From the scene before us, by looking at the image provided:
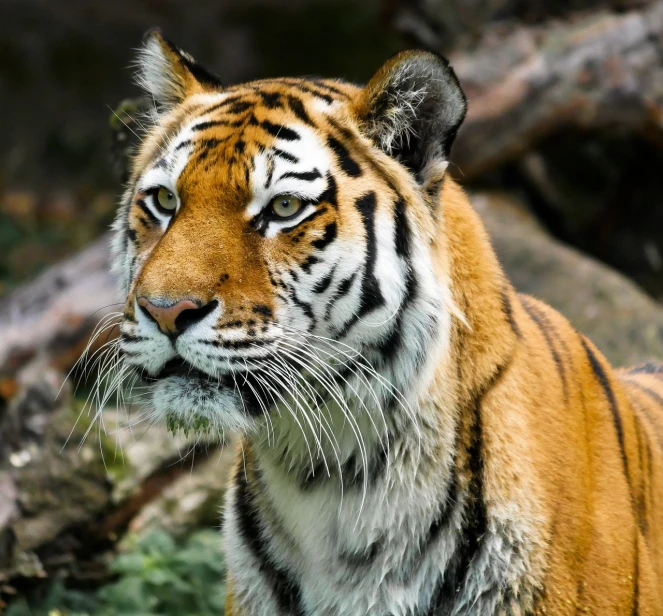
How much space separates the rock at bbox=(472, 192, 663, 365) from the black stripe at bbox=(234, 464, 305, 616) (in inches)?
100

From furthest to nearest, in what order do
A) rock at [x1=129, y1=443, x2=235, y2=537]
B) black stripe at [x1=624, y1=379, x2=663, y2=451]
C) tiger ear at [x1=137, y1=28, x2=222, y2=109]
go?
rock at [x1=129, y1=443, x2=235, y2=537]
black stripe at [x1=624, y1=379, x2=663, y2=451]
tiger ear at [x1=137, y1=28, x2=222, y2=109]

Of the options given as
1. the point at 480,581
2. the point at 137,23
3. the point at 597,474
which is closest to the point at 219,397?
the point at 480,581

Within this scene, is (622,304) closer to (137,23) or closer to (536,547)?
(536,547)

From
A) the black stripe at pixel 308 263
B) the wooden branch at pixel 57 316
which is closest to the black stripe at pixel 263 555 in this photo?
the black stripe at pixel 308 263

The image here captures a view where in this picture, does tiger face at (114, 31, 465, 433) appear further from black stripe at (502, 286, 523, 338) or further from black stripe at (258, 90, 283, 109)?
black stripe at (502, 286, 523, 338)

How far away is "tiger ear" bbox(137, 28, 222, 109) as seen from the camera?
2543mm

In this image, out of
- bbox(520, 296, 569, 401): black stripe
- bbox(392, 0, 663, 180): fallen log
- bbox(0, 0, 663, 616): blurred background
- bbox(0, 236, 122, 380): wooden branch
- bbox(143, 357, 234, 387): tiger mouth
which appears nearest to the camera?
bbox(143, 357, 234, 387): tiger mouth

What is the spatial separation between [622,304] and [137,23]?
6550mm

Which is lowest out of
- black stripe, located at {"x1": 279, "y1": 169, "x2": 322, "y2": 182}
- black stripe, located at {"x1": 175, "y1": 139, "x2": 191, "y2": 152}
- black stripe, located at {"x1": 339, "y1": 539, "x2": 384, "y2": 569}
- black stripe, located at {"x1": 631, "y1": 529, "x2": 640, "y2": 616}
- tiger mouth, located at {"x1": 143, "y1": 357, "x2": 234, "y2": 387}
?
black stripe, located at {"x1": 631, "y1": 529, "x2": 640, "y2": 616}

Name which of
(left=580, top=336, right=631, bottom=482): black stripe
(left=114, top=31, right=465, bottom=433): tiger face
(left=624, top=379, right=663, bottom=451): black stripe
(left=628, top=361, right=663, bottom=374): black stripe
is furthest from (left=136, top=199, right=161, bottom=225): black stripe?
(left=628, top=361, right=663, bottom=374): black stripe

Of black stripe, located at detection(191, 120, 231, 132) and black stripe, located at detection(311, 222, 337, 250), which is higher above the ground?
black stripe, located at detection(191, 120, 231, 132)

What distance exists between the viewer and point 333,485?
7.26 feet

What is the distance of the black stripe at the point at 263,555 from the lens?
7.48ft

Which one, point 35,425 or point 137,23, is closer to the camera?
point 35,425
